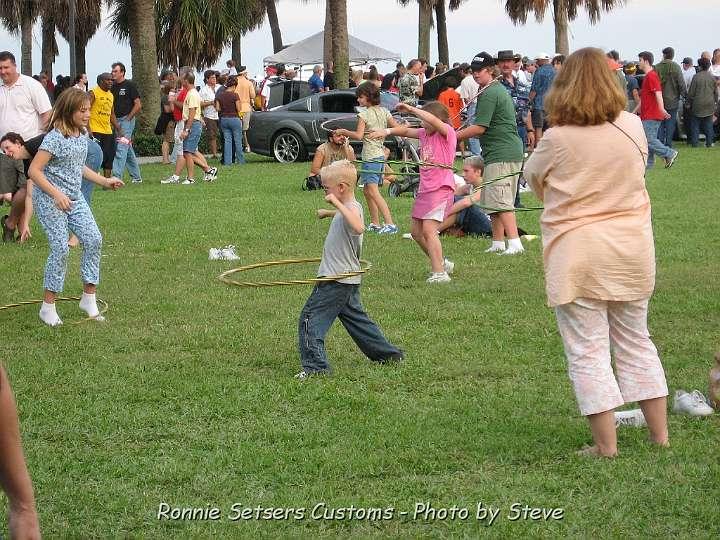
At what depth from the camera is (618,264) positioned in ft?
16.8

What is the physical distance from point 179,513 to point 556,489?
163 cm

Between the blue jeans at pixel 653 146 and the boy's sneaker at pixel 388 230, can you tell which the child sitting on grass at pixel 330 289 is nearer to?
the boy's sneaker at pixel 388 230

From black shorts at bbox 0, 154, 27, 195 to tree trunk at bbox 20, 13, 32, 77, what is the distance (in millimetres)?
34840

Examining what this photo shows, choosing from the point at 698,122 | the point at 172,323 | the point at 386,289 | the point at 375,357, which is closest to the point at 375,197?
the point at 386,289

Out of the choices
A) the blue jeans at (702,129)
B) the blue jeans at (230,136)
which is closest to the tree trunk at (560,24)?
the blue jeans at (702,129)

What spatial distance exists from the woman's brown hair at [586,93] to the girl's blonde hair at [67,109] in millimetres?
4476

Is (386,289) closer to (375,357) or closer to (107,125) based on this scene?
(375,357)

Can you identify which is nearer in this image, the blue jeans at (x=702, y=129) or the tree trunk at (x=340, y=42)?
the blue jeans at (x=702, y=129)

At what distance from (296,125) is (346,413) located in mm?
18972

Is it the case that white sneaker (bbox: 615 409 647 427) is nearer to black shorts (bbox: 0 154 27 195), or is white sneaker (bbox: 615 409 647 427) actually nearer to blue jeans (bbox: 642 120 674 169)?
black shorts (bbox: 0 154 27 195)

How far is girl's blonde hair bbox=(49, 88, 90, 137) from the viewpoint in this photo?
8508 millimetres

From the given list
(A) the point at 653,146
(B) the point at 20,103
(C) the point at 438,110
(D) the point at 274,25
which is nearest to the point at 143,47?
(A) the point at 653,146

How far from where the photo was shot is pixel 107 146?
18.5 metres

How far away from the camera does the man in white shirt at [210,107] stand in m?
26.0
